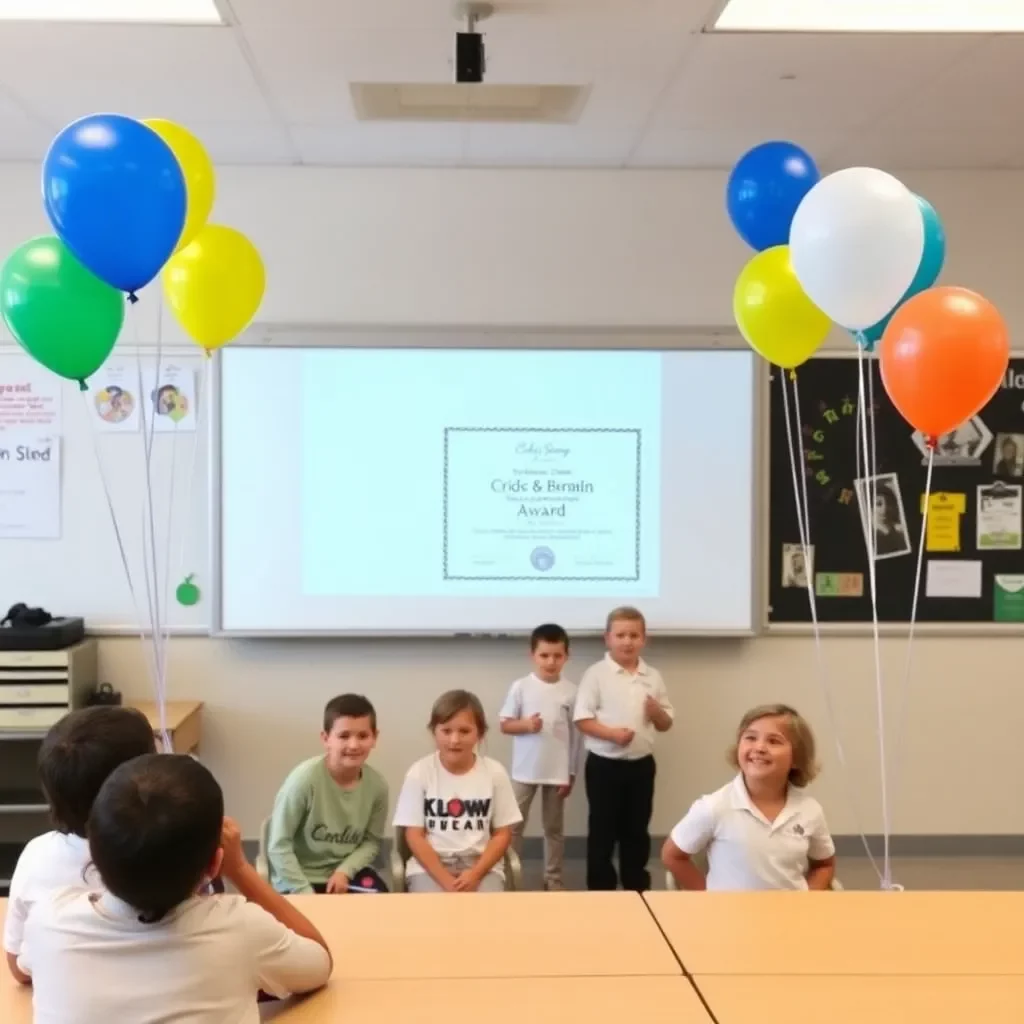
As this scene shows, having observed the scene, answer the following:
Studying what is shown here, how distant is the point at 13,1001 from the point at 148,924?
0.44 m

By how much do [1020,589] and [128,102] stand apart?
3635mm

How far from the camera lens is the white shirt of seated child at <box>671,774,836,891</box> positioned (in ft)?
8.10

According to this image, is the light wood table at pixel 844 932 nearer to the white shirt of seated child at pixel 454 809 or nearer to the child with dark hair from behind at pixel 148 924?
the child with dark hair from behind at pixel 148 924

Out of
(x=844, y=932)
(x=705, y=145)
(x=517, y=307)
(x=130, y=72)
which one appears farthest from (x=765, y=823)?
(x=130, y=72)

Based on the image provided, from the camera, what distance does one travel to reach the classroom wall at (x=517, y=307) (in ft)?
13.7

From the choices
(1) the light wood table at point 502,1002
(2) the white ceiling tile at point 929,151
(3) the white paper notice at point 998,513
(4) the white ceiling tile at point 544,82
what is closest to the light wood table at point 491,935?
(1) the light wood table at point 502,1002

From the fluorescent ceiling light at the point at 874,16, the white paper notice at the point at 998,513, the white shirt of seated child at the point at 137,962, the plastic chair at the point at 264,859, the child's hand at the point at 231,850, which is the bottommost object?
the plastic chair at the point at 264,859

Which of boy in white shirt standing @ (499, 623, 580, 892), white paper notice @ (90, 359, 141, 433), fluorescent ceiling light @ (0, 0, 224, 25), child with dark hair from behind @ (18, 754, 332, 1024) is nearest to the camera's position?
child with dark hair from behind @ (18, 754, 332, 1024)

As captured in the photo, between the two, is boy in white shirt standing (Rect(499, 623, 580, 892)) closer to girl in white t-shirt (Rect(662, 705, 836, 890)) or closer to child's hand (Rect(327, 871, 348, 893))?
child's hand (Rect(327, 871, 348, 893))

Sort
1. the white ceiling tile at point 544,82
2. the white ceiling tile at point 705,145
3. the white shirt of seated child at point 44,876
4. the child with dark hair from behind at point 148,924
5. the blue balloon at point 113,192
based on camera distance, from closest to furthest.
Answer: the child with dark hair from behind at point 148,924, the white shirt of seated child at point 44,876, the blue balloon at point 113,192, the white ceiling tile at point 544,82, the white ceiling tile at point 705,145

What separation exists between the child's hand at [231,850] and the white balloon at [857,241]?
1.66 m

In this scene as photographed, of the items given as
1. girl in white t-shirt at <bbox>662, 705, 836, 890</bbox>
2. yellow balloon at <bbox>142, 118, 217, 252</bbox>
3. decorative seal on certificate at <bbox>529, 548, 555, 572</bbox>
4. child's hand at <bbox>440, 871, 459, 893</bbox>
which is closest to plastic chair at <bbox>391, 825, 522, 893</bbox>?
child's hand at <bbox>440, 871, 459, 893</bbox>

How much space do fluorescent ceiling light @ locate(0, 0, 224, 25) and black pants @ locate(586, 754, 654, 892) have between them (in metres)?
2.62

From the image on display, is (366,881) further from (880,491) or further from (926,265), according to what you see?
(880,491)
